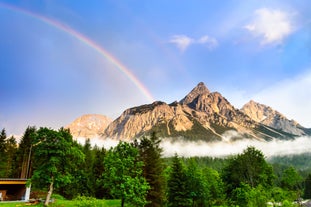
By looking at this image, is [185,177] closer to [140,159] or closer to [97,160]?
[140,159]

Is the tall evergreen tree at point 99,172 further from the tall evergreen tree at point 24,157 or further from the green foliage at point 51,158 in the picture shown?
the green foliage at point 51,158

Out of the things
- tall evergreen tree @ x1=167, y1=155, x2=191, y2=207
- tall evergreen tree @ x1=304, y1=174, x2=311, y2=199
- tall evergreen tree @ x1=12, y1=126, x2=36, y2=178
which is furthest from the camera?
tall evergreen tree @ x1=304, y1=174, x2=311, y2=199

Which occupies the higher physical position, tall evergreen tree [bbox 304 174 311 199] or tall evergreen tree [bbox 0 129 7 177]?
tall evergreen tree [bbox 0 129 7 177]

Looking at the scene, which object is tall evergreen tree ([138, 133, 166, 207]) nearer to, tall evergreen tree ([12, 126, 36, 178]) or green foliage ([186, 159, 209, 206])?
green foliage ([186, 159, 209, 206])

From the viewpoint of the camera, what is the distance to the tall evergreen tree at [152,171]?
46.0m

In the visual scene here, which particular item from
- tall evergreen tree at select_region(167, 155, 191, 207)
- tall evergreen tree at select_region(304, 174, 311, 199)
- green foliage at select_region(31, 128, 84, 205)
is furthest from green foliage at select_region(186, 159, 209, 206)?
tall evergreen tree at select_region(304, 174, 311, 199)

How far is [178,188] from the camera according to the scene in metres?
52.8

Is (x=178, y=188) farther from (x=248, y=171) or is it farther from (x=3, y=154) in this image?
(x=3, y=154)

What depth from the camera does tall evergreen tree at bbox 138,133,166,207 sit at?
46.0 meters

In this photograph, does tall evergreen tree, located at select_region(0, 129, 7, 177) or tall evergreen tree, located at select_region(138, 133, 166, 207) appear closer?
tall evergreen tree, located at select_region(138, 133, 166, 207)

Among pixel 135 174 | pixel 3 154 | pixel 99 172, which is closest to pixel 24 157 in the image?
pixel 3 154

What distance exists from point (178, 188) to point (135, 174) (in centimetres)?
1441

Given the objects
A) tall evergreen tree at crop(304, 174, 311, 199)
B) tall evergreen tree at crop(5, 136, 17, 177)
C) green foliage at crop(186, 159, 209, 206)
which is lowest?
tall evergreen tree at crop(304, 174, 311, 199)

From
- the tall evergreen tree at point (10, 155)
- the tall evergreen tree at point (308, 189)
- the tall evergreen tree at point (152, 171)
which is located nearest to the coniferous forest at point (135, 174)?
the tall evergreen tree at point (152, 171)
